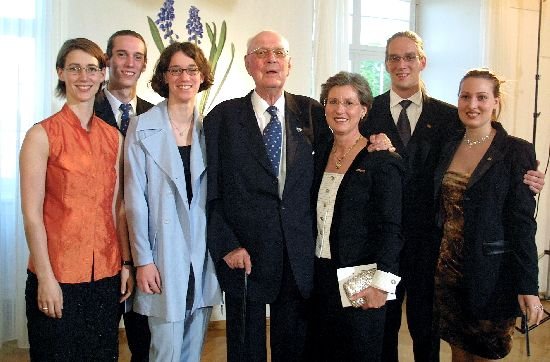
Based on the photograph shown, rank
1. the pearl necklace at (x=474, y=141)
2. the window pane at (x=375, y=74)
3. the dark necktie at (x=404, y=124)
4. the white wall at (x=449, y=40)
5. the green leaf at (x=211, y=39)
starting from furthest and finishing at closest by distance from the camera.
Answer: the window pane at (x=375, y=74) → the white wall at (x=449, y=40) → the green leaf at (x=211, y=39) → the dark necktie at (x=404, y=124) → the pearl necklace at (x=474, y=141)

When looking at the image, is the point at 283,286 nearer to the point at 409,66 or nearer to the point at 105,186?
the point at 105,186

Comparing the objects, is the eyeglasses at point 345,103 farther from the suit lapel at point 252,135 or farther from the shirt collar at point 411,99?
the shirt collar at point 411,99

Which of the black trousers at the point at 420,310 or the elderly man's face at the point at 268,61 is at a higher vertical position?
the elderly man's face at the point at 268,61

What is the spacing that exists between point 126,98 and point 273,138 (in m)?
0.81

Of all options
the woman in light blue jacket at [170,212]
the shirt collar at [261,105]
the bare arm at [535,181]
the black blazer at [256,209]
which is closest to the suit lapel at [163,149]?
the woman in light blue jacket at [170,212]

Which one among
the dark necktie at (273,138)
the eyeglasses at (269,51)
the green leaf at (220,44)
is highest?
the green leaf at (220,44)

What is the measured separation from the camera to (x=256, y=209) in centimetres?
205

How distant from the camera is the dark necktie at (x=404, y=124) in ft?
8.11

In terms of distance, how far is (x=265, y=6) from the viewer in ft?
13.2

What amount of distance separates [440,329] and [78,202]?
1.67 meters

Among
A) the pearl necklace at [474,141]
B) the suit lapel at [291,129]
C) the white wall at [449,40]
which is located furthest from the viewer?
the white wall at [449,40]

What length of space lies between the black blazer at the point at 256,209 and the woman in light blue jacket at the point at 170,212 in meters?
0.06

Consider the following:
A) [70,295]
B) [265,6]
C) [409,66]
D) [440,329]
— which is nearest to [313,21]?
[265,6]

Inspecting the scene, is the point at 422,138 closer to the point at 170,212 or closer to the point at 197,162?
the point at 197,162
